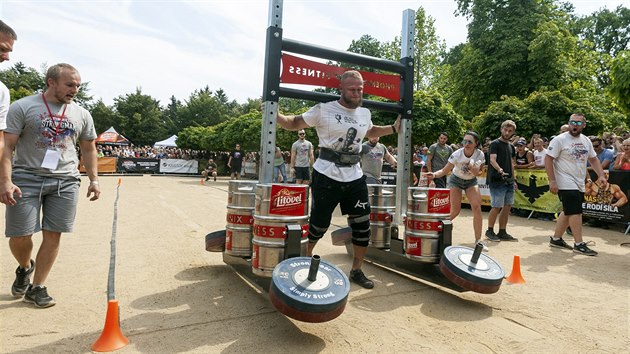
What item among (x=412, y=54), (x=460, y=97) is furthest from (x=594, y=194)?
(x=460, y=97)

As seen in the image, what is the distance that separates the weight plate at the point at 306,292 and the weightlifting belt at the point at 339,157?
1076mm

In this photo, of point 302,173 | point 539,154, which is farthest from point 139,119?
point 539,154

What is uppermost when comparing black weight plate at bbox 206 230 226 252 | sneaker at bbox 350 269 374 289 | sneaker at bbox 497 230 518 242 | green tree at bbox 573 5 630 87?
green tree at bbox 573 5 630 87

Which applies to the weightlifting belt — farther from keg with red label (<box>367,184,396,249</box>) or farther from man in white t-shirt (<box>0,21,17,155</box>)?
man in white t-shirt (<box>0,21,17,155</box>)

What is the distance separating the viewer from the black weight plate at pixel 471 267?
3.39 metres

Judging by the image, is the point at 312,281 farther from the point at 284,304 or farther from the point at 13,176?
the point at 13,176

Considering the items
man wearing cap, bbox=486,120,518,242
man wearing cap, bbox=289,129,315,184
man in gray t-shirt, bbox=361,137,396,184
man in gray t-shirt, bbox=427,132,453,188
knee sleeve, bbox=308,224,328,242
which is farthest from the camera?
man wearing cap, bbox=289,129,315,184

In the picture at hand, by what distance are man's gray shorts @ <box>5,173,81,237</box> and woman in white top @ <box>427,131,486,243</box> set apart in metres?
4.77

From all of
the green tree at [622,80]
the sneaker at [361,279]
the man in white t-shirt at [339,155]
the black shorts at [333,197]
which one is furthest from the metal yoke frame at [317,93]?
the green tree at [622,80]

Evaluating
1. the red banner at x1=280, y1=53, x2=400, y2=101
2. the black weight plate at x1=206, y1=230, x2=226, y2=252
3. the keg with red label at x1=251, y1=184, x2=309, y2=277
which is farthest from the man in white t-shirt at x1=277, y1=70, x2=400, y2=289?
the black weight plate at x1=206, y1=230, x2=226, y2=252

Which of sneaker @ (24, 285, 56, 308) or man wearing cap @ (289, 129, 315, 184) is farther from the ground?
man wearing cap @ (289, 129, 315, 184)

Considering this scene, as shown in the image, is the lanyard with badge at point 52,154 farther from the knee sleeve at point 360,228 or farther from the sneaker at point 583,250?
the sneaker at point 583,250

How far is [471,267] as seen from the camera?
11.6ft

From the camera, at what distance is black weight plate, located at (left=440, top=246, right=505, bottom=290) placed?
3.39 metres
